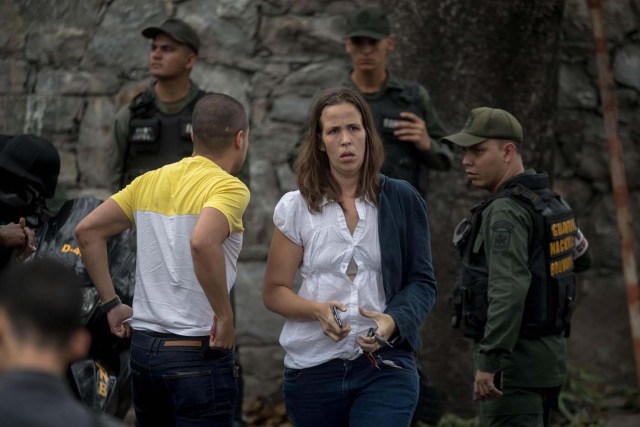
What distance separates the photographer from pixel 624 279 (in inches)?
293

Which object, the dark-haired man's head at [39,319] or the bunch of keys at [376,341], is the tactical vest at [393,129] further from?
the dark-haired man's head at [39,319]

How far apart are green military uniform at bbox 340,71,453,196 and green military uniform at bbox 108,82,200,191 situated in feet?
2.68

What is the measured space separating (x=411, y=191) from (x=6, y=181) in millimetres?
1585

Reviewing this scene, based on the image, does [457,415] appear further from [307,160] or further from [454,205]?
[307,160]

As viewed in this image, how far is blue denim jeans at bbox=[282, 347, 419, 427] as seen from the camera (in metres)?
4.18

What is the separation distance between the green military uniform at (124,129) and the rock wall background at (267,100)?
0.72 meters

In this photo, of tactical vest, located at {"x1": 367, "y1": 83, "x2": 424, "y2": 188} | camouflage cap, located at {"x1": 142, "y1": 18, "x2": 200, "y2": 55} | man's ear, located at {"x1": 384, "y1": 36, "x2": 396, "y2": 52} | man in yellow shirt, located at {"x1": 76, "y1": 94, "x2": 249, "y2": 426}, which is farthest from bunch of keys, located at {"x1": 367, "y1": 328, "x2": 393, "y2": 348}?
camouflage cap, located at {"x1": 142, "y1": 18, "x2": 200, "y2": 55}

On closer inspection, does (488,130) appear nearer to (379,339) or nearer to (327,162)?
(327,162)

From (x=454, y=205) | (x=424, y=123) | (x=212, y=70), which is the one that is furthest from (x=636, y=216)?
(x=212, y=70)

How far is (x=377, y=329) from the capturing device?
4.18 meters

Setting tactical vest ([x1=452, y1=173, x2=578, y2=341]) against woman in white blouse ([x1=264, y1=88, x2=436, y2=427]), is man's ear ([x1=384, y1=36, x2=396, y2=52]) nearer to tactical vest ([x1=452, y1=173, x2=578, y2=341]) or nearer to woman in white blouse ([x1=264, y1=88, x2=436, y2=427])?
tactical vest ([x1=452, y1=173, x2=578, y2=341])

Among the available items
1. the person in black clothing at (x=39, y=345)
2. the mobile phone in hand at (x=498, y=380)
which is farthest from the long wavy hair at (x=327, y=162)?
the person in black clothing at (x=39, y=345)

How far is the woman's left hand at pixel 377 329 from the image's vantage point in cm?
416

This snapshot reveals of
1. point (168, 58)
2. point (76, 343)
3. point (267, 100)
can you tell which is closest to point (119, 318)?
point (76, 343)
